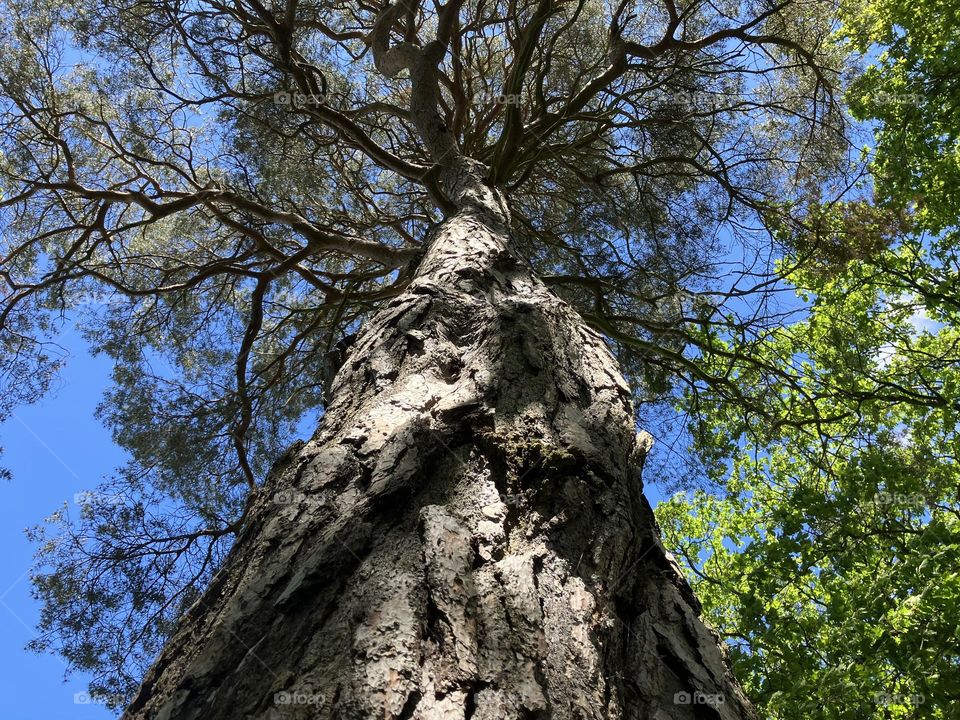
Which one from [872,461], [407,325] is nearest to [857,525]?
[872,461]

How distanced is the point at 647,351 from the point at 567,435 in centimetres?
408

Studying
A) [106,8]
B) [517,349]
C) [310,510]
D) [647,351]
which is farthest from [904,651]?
[106,8]

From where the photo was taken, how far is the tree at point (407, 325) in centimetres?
124

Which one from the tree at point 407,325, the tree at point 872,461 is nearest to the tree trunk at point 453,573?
the tree at point 407,325

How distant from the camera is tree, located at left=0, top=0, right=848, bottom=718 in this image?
48.9 inches

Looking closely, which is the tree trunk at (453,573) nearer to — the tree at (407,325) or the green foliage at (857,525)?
the tree at (407,325)

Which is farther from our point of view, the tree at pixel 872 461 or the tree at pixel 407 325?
the tree at pixel 872 461

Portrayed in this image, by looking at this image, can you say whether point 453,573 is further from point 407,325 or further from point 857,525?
point 857,525

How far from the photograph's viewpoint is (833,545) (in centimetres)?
516

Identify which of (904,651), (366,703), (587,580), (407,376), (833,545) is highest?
(833,545)

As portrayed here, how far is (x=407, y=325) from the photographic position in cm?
208

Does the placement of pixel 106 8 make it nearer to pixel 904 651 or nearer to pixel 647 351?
pixel 647 351

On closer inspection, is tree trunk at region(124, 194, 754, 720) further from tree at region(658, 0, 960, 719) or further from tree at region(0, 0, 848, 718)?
tree at region(658, 0, 960, 719)

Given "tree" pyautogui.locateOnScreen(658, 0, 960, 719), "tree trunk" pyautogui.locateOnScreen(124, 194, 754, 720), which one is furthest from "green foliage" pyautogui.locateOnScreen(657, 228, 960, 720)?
"tree trunk" pyautogui.locateOnScreen(124, 194, 754, 720)
